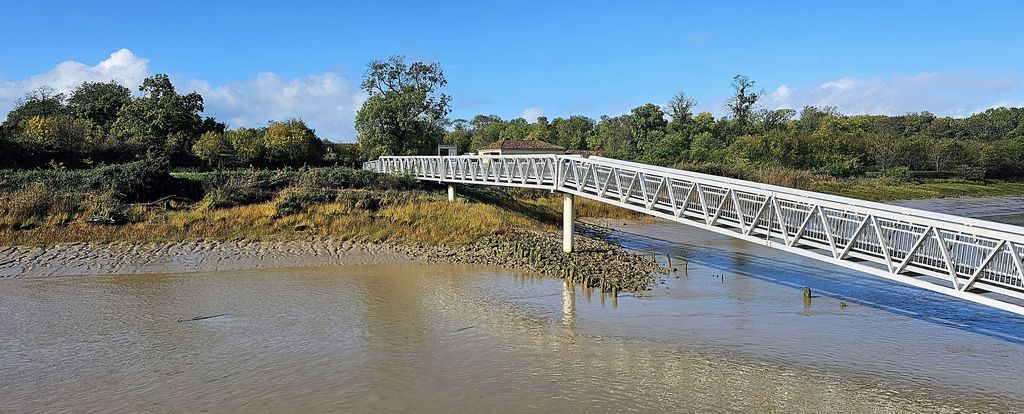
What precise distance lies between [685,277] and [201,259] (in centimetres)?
1737

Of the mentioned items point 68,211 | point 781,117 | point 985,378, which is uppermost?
point 781,117

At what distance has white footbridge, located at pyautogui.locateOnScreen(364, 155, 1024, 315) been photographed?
37.4 ft

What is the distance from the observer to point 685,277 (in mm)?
20688

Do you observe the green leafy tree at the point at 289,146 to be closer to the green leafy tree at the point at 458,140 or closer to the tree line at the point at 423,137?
the tree line at the point at 423,137

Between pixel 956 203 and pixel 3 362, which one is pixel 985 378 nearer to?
pixel 3 362

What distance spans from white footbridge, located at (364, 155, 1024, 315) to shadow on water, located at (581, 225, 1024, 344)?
26.8 inches

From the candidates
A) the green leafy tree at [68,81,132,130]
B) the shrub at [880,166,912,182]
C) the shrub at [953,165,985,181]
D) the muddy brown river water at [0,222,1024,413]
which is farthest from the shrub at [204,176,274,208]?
the shrub at [953,165,985,181]

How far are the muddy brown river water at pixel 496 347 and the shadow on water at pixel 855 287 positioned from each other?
102 millimetres

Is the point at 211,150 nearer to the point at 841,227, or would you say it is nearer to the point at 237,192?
the point at 237,192

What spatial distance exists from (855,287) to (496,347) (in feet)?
40.0

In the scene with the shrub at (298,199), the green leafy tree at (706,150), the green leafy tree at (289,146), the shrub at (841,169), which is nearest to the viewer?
the shrub at (298,199)

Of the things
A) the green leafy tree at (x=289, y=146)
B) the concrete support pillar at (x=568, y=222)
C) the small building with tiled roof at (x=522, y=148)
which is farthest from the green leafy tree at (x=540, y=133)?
the concrete support pillar at (x=568, y=222)

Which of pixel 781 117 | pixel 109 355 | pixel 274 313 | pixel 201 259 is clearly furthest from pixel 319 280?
pixel 781 117

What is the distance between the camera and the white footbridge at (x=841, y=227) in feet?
37.4
